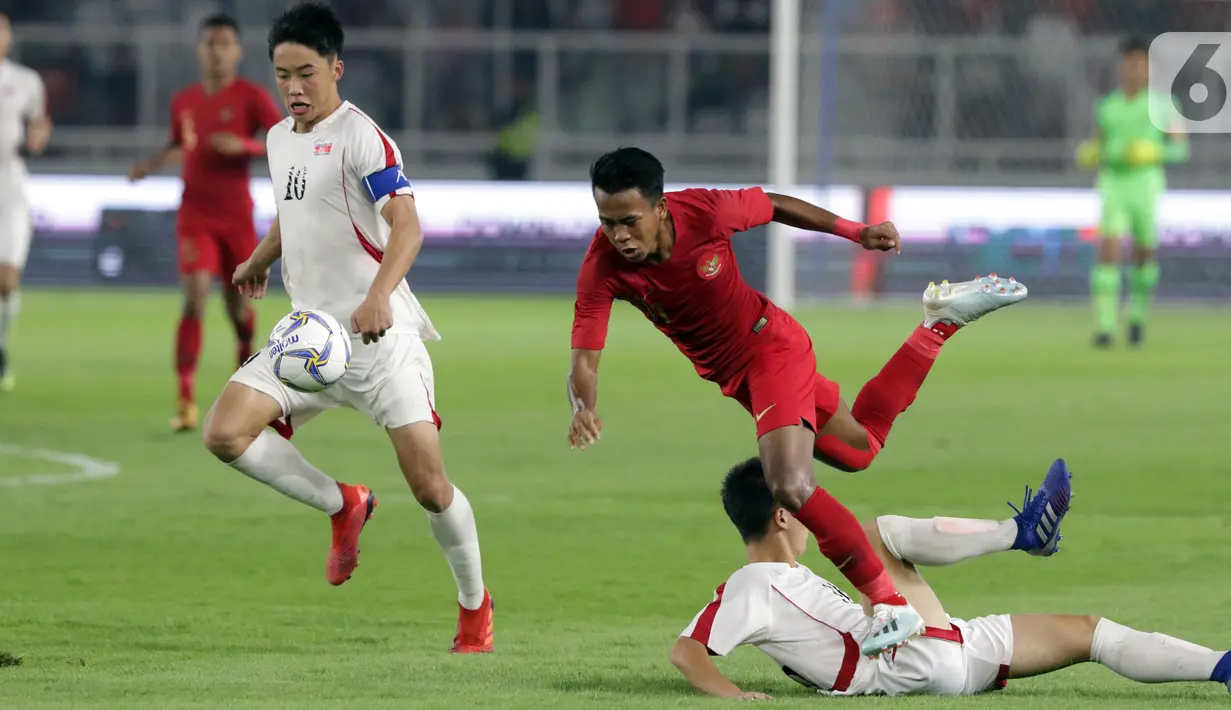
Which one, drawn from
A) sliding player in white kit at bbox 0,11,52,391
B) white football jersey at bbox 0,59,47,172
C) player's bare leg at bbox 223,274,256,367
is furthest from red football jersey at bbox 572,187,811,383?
white football jersey at bbox 0,59,47,172

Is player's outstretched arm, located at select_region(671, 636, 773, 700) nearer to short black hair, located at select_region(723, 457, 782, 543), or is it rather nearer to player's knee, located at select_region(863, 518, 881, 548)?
short black hair, located at select_region(723, 457, 782, 543)

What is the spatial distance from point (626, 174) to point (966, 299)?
5.46 ft

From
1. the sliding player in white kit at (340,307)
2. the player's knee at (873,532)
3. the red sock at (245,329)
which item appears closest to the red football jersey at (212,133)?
the red sock at (245,329)

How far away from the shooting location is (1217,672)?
523cm

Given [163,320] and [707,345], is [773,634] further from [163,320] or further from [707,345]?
[163,320]

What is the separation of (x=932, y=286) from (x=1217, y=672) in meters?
2.13

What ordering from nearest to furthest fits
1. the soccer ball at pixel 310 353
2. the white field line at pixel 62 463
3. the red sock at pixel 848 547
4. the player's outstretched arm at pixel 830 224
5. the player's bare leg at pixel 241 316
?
1. the red sock at pixel 848 547
2. the soccer ball at pixel 310 353
3. the player's outstretched arm at pixel 830 224
4. the white field line at pixel 62 463
5. the player's bare leg at pixel 241 316

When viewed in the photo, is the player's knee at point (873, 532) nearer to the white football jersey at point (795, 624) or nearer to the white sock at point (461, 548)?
the white football jersey at point (795, 624)

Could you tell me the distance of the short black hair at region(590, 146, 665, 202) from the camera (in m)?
5.73

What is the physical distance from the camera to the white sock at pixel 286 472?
255 inches

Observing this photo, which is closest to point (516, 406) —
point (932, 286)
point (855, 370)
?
point (855, 370)

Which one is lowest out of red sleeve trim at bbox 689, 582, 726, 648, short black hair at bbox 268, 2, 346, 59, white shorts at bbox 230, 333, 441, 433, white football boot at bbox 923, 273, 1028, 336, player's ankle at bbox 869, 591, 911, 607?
red sleeve trim at bbox 689, 582, 726, 648

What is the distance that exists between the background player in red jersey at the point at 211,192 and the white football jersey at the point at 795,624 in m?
7.37

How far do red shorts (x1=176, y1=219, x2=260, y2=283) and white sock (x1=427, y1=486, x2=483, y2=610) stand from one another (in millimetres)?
6233
